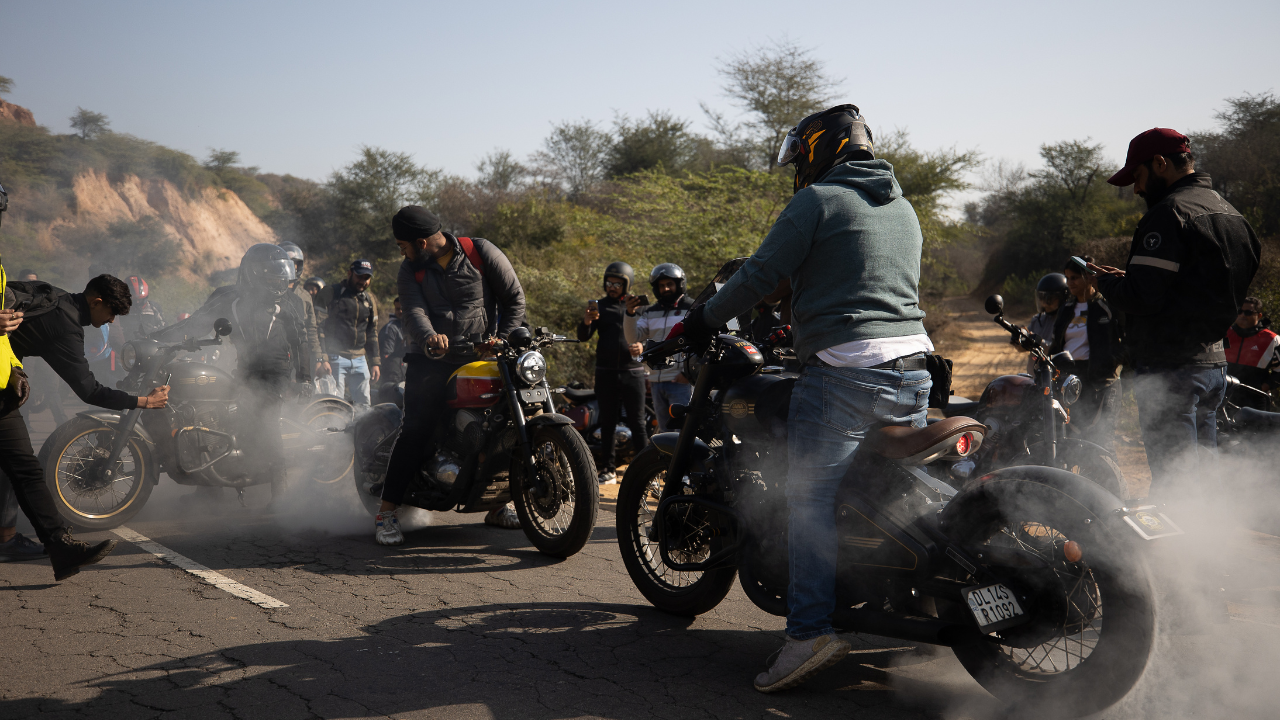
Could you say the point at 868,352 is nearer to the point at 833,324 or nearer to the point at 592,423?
the point at 833,324

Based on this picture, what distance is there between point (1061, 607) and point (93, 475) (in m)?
5.94

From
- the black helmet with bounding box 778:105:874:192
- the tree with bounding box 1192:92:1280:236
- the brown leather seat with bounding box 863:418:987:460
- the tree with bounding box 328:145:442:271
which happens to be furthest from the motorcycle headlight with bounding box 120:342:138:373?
the tree with bounding box 328:145:442:271

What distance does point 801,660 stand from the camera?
10.3 ft

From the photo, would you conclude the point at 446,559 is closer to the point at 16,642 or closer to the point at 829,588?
the point at 16,642

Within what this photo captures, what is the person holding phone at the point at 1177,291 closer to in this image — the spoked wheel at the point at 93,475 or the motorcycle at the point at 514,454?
the motorcycle at the point at 514,454

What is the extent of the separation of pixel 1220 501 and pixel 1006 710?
2.07 meters

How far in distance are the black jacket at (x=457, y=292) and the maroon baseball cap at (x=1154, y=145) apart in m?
3.54

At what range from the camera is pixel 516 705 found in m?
3.16

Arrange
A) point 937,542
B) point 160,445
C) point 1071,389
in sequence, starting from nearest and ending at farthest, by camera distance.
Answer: point 937,542, point 1071,389, point 160,445

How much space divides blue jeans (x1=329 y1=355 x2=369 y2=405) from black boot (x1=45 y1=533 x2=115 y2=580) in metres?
5.81

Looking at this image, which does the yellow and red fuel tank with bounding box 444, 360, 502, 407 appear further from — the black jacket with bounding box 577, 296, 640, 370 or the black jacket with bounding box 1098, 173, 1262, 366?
the black jacket with bounding box 1098, 173, 1262, 366

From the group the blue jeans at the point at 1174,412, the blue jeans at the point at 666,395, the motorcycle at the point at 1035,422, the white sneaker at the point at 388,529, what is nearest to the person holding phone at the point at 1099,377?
the motorcycle at the point at 1035,422

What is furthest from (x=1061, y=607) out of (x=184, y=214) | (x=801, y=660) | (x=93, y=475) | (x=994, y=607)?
(x=184, y=214)

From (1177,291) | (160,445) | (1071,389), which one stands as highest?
(1177,291)
